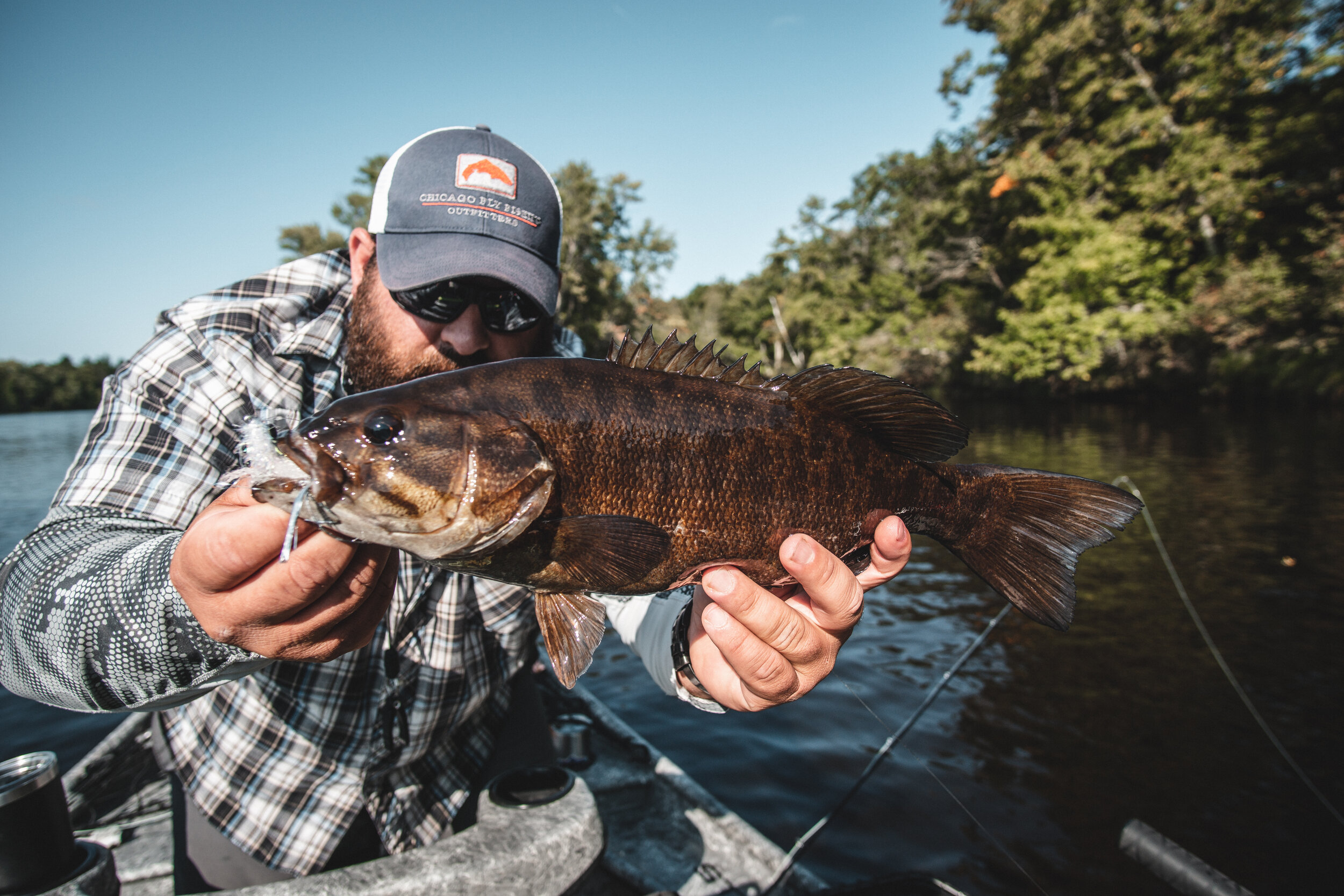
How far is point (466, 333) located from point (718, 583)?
1.59 m

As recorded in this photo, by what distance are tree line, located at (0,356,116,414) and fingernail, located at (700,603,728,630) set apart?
114 metres

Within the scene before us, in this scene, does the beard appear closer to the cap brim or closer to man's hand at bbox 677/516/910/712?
the cap brim

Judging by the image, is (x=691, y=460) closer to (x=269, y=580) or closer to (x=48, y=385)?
(x=269, y=580)

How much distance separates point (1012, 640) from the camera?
28.8 ft

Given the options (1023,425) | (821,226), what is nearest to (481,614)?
(1023,425)

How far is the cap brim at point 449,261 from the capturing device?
2592 mm

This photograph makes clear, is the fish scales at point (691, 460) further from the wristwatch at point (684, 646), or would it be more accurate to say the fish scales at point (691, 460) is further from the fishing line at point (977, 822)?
the fishing line at point (977, 822)

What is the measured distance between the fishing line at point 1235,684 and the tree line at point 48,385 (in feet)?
374

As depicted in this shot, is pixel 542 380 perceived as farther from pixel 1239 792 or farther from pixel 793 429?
pixel 1239 792

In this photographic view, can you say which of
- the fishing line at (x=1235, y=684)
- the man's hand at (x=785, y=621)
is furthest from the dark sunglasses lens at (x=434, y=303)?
the fishing line at (x=1235, y=684)

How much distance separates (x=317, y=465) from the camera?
4.68 ft

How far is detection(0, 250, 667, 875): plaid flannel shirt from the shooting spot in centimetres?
226

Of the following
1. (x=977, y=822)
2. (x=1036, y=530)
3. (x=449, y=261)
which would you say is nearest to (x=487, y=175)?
(x=449, y=261)

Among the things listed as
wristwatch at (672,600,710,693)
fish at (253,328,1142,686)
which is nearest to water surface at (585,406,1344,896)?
wristwatch at (672,600,710,693)
